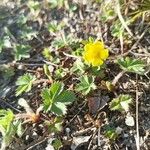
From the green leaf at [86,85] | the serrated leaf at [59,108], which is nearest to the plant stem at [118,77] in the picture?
the green leaf at [86,85]

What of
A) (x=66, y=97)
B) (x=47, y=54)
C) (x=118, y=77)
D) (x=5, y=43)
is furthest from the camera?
(x=5, y=43)

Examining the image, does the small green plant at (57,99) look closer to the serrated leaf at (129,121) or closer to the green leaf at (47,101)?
the green leaf at (47,101)

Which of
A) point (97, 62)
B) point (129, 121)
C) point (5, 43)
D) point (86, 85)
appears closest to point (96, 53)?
point (97, 62)

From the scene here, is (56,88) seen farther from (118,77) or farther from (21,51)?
(21,51)

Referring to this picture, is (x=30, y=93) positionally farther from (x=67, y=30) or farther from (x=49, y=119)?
(x=67, y=30)

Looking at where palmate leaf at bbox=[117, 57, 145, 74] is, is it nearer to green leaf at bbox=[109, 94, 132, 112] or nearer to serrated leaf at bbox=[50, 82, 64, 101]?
green leaf at bbox=[109, 94, 132, 112]

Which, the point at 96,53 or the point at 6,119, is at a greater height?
the point at 96,53
